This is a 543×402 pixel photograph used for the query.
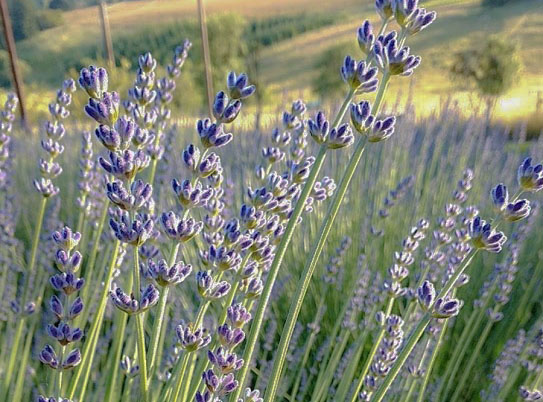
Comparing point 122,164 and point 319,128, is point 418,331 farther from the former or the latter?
point 122,164

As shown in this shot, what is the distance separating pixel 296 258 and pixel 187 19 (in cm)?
3239

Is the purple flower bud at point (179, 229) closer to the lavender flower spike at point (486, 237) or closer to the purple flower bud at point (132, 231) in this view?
the purple flower bud at point (132, 231)

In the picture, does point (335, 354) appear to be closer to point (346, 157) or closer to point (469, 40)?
point (346, 157)

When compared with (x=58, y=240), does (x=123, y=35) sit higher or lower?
lower

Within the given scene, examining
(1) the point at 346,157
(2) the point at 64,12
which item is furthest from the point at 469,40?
(1) the point at 346,157

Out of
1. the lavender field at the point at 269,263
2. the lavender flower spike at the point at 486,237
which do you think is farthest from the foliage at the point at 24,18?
the lavender flower spike at the point at 486,237

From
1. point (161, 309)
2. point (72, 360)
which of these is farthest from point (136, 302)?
point (72, 360)

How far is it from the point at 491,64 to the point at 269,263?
18.5 metres

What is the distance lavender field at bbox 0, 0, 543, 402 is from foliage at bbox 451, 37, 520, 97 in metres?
14.9

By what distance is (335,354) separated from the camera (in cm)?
142

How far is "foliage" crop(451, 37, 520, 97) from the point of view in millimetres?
17250

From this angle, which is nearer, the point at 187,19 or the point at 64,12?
the point at 64,12

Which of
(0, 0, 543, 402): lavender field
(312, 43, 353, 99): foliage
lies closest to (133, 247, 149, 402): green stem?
(0, 0, 543, 402): lavender field

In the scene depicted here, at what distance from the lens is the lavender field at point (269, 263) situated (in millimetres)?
636
